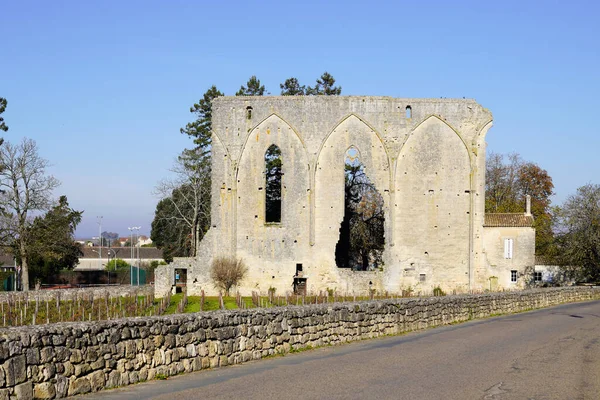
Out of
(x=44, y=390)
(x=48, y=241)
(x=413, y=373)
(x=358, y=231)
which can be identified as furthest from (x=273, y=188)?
(x=44, y=390)

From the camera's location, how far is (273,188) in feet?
175

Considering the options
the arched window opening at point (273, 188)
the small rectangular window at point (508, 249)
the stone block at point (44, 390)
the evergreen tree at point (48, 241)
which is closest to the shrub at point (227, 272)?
the arched window opening at point (273, 188)

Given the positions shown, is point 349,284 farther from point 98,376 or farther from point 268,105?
point 98,376

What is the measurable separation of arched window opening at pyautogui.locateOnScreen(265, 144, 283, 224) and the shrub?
3237 mm

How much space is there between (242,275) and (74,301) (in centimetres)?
968

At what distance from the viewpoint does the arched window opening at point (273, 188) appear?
166 feet

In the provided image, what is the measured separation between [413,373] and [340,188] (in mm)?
34456

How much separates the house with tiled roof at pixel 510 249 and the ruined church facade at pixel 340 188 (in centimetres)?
123

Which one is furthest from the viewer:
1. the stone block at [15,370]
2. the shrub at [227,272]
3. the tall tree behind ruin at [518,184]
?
the tall tree behind ruin at [518,184]

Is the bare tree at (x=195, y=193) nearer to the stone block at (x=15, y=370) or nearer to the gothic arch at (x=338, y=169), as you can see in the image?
the gothic arch at (x=338, y=169)

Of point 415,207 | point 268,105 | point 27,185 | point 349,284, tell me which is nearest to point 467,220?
point 415,207

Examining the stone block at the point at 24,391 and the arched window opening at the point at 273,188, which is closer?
the stone block at the point at 24,391

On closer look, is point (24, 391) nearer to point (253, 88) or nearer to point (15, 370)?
point (15, 370)

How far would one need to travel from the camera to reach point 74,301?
135ft
